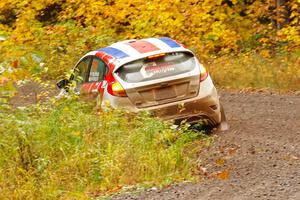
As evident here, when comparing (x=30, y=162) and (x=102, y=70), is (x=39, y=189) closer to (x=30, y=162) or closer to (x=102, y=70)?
(x=30, y=162)

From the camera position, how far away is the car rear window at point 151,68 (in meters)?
9.44

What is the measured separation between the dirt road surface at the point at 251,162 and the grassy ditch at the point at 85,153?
1.10 ft

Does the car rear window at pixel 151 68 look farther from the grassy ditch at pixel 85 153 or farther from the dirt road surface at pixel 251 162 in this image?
the dirt road surface at pixel 251 162

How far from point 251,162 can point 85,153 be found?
2008 millimetres

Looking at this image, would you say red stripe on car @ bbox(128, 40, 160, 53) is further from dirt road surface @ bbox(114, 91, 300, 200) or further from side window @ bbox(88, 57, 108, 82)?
dirt road surface @ bbox(114, 91, 300, 200)

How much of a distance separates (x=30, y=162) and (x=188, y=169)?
6.26 ft

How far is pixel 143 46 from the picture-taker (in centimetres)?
991

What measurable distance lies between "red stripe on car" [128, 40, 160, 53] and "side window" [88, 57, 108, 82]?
0.57 meters

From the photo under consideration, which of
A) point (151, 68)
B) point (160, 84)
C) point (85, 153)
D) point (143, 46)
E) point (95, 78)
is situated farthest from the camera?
point (95, 78)

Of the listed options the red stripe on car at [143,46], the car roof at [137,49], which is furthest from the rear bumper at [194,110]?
the red stripe on car at [143,46]

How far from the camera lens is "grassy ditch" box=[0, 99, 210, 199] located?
7.10 meters

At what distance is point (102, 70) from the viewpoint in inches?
395

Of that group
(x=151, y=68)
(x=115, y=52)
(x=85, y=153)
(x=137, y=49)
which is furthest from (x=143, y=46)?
(x=85, y=153)

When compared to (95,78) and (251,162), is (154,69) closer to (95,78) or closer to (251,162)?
(95,78)
